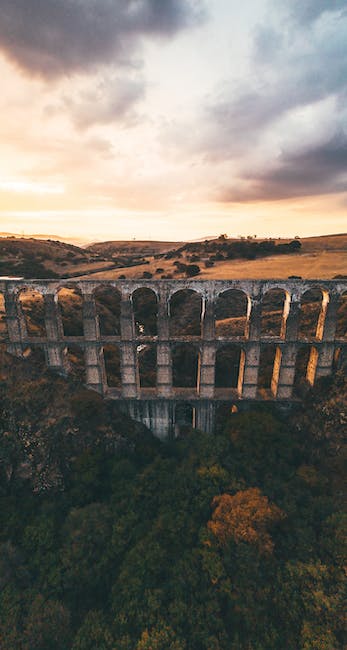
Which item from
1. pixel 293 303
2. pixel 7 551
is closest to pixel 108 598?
pixel 7 551

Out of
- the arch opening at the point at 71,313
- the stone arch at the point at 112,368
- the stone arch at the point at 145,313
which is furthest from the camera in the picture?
the stone arch at the point at 145,313

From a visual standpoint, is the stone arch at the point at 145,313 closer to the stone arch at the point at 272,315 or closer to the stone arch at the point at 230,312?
the stone arch at the point at 230,312

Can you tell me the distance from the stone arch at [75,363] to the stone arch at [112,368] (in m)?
3.93

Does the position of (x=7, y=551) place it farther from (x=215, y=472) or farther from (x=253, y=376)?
(x=253, y=376)

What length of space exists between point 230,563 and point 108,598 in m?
8.71

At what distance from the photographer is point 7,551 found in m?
21.3

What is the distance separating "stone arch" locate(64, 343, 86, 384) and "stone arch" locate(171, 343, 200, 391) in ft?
45.9

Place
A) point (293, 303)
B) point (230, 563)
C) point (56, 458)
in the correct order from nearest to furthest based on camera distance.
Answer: point (230, 563), point (56, 458), point (293, 303)

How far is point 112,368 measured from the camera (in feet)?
145

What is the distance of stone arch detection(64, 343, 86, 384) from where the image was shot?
119ft

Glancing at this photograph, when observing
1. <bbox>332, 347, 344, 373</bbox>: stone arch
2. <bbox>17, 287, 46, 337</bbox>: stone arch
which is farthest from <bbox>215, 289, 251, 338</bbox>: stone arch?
<bbox>17, 287, 46, 337</bbox>: stone arch

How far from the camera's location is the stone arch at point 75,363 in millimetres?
36125

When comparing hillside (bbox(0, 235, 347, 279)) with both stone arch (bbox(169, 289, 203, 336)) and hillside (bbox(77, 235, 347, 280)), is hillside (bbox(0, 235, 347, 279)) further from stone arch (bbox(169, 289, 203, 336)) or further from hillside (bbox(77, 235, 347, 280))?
stone arch (bbox(169, 289, 203, 336))

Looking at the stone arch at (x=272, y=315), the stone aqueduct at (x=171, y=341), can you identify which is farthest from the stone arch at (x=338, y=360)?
the stone arch at (x=272, y=315)
